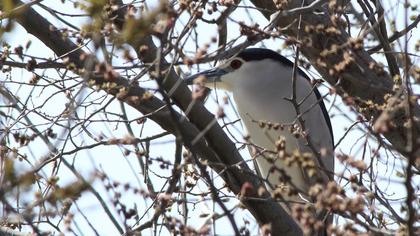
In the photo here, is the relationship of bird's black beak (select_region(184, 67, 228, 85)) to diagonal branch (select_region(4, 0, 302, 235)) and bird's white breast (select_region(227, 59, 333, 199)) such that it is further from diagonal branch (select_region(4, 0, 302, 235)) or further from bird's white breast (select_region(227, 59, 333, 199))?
diagonal branch (select_region(4, 0, 302, 235))

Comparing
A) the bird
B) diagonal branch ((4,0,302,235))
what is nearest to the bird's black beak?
the bird

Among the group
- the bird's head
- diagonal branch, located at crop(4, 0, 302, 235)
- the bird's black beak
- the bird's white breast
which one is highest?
the bird's head

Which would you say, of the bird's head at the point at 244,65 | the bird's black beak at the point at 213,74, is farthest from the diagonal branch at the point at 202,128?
the bird's head at the point at 244,65

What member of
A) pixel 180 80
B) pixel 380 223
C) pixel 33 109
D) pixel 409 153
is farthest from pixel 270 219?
pixel 409 153

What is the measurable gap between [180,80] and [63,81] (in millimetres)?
666

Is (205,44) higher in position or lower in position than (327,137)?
lower

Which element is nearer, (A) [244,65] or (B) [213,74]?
(B) [213,74]

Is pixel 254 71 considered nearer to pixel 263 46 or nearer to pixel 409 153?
pixel 263 46

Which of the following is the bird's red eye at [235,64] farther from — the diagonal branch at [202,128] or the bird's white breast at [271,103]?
the diagonal branch at [202,128]

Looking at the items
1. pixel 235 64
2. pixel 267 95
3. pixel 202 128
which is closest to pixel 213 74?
pixel 235 64

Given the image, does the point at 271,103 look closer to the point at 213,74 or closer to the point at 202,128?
the point at 213,74

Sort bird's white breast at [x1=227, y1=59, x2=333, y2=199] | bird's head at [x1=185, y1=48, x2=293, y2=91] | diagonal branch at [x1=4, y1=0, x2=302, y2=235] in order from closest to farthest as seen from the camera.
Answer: diagonal branch at [x1=4, y1=0, x2=302, y2=235]
bird's white breast at [x1=227, y1=59, x2=333, y2=199]
bird's head at [x1=185, y1=48, x2=293, y2=91]

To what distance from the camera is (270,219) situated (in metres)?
3.28

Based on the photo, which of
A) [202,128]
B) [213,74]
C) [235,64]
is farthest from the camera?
[235,64]
